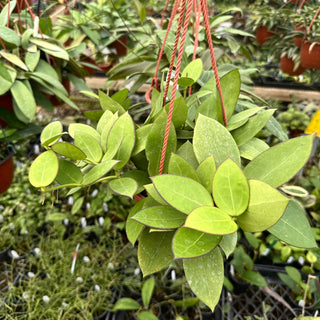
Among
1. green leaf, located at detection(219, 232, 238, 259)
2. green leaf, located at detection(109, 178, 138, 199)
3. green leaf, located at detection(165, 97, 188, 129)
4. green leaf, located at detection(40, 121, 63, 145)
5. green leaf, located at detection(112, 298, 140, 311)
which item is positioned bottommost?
green leaf, located at detection(112, 298, 140, 311)

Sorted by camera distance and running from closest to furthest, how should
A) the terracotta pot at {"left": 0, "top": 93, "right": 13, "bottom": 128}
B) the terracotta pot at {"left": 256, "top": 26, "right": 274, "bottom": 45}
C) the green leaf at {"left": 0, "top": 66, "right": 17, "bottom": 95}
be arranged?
the green leaf at {"left": 0, "top": 66, "right": 17, "bottom": 95}, the terracotta pot at {"left": 0, "top": 93, "right": 13, "bottom": 128}, the terracotta pot at {"left": 256, "top": 26, "right": 274, "bottom": 45}

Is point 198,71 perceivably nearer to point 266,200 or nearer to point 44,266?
point 266,200

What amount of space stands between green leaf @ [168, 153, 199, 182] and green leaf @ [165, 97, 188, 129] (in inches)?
3.8

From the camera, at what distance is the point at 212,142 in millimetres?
365

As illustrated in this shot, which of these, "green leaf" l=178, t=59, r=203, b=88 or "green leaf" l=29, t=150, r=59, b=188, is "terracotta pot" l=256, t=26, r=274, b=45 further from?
"green leaf" l=29, t=150, r=59, b=188

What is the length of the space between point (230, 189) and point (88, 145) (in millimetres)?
207

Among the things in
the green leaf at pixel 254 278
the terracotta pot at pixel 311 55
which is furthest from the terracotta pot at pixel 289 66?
the green leaf at pixel 254 278

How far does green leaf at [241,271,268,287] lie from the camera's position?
0.99 m

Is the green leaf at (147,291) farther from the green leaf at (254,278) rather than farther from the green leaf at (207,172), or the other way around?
the green leaf at (207,172)

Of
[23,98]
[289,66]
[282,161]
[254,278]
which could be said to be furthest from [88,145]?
[289,66]

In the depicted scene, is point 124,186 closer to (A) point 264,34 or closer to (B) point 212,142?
(B) point 212,142

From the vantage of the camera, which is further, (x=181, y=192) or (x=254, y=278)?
(x=254, y=278)

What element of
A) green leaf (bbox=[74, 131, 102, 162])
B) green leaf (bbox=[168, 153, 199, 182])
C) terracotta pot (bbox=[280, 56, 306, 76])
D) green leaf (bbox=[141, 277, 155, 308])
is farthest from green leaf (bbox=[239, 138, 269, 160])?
terracotta pot (bbox=[280, 56, 306, 76])

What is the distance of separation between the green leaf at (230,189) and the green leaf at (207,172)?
0.08 feet
